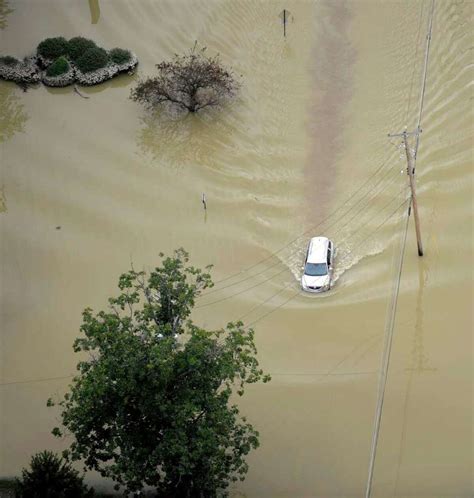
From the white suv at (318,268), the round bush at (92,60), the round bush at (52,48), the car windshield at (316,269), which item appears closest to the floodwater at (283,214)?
the white suv at (318,268)

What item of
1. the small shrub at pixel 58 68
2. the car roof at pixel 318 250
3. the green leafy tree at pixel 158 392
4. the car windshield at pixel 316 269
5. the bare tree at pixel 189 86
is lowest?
the green leafy tree at pixel 158 392

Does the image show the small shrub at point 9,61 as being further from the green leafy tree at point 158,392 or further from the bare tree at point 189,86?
the green leafy tree at point 158,392

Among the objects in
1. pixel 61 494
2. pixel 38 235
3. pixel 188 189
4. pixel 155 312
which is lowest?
pixel 61 494

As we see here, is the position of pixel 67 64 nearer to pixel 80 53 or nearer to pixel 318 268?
pixel 80 53

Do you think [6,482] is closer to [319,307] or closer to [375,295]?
[319,307]

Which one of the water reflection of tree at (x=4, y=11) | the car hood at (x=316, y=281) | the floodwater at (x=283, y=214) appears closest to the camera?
the floodwater at (x=283, y=214)

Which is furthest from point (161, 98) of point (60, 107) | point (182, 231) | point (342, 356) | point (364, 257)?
point (342, 356)

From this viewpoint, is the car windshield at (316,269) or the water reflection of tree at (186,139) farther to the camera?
the water reflection of tree at (186,139)
